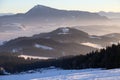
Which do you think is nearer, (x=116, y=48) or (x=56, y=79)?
(x=56, y=79)

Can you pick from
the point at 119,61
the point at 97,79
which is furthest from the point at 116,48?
the point at 97,79

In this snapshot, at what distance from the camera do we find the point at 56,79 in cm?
4575

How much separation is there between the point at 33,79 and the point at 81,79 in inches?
277

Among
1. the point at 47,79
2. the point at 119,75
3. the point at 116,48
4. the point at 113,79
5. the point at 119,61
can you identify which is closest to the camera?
the point at 113,79

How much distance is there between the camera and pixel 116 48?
77062 mm

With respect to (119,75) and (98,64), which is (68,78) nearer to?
(119,75)

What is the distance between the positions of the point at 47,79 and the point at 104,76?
6.38 meters

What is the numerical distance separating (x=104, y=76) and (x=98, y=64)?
28805mm

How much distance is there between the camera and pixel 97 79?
1663 inches

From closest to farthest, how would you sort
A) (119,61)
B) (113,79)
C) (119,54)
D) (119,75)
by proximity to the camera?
(113,79) → (119,75) → (119,61) → (119,54)

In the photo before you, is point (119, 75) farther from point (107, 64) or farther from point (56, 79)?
point (107, 64)

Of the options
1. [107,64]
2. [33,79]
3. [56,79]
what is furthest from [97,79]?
[107,64]

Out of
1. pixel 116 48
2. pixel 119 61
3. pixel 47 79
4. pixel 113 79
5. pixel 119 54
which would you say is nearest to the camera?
pixel 113 79

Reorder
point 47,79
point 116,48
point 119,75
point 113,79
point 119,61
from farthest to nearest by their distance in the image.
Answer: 1. point 116,48
2. point 119,61
3. point 47,79
4. point 119,75
5. point 113,79
